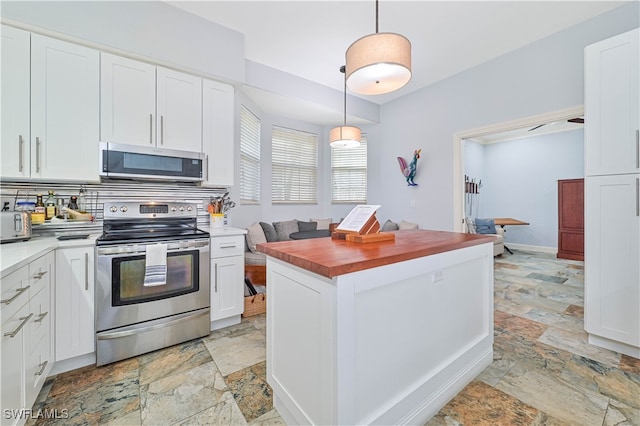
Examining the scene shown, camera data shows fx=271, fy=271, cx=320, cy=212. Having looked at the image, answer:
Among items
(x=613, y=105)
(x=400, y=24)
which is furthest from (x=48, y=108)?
(x=613, y=105)

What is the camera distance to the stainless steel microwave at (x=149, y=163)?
7.59 ft

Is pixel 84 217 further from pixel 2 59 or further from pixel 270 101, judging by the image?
pixel 270 101

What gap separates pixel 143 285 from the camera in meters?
2.18

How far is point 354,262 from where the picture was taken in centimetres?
115

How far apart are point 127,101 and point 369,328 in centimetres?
270

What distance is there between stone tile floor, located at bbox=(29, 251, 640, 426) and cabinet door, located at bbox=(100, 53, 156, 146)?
1.88 meters

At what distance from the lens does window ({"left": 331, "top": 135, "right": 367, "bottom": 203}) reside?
17.3 ft

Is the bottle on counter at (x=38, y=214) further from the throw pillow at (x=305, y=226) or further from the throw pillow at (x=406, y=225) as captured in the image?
the throw pillow at (x=406, y=225)

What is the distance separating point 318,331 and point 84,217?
2.34 metres

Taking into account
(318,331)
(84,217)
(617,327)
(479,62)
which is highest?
(479,62)

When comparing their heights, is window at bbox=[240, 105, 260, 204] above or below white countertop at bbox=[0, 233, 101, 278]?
above

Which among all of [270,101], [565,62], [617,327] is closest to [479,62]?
[565,62]

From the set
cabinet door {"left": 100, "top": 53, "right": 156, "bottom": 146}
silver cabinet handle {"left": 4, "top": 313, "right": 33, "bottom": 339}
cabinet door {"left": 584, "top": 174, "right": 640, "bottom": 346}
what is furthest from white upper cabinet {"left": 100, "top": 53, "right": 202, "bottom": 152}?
cabinet door {"left": 584, "top": 174, "right": 640, "bottom": 346}

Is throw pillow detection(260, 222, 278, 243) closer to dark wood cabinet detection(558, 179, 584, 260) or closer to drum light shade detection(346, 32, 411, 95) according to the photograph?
drum light shade detection(346, 32, 411, 95)
